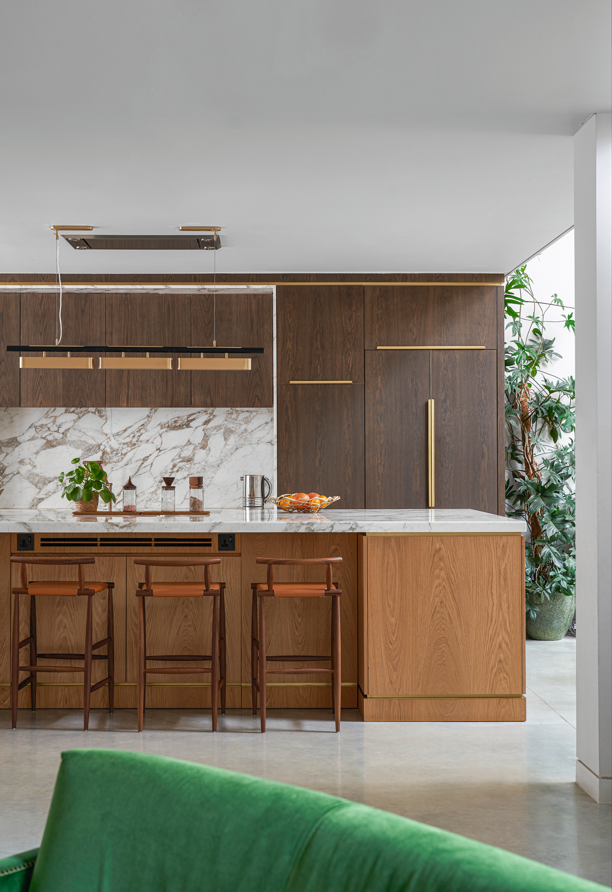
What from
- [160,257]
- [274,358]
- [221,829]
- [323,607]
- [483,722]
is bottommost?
[483,722]

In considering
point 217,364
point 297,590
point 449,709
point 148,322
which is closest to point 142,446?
point 148,322

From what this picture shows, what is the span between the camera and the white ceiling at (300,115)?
2322 millimetres

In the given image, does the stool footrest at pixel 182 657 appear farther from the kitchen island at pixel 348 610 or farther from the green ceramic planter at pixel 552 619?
the green ceramic planter at pixel 552 619

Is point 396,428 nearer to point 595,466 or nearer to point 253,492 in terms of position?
point 253,492

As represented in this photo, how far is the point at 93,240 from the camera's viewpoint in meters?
4.59

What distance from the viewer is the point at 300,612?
377 cm

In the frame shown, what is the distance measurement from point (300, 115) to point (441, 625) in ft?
8.01

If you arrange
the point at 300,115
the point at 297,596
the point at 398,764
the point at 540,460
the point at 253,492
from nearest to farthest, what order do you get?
the point at 300,115 < the point at 398,764 < the point at 297,596 < the point at 253,492 < the point at 540,460

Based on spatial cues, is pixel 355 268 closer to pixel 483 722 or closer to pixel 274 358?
pixel 274 358

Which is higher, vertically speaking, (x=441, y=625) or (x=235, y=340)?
(x=235, y=340)

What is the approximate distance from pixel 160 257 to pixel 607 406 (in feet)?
10.7

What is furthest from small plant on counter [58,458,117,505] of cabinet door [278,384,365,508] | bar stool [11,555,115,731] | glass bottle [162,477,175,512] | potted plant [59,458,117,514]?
cabinet door [278,384,365,508]

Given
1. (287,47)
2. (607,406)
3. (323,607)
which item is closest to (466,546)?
(323,607)

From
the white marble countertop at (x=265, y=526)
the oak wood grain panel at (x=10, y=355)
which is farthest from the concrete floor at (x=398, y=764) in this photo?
the oak wood grain panel at (x=10, y=355)
